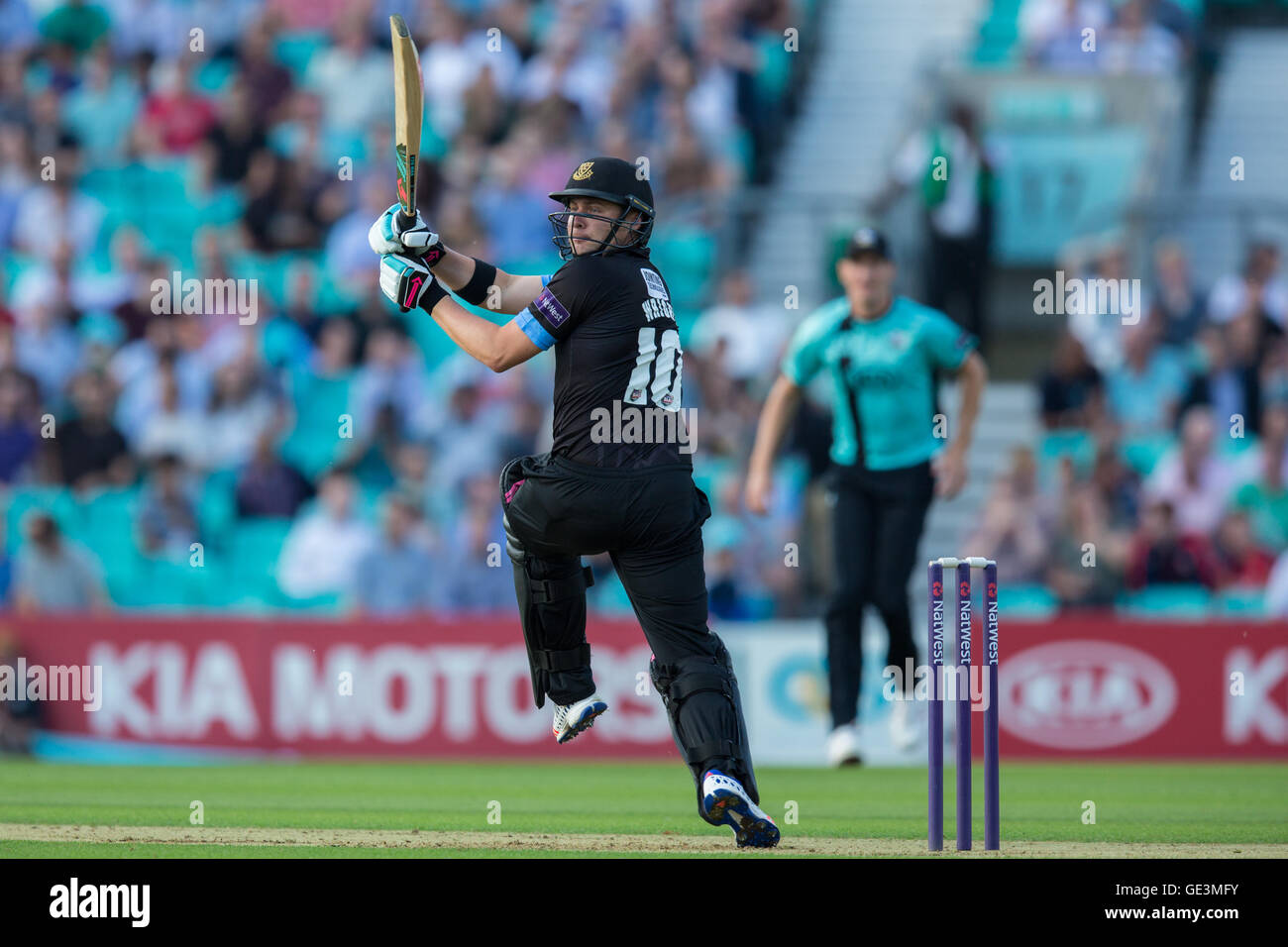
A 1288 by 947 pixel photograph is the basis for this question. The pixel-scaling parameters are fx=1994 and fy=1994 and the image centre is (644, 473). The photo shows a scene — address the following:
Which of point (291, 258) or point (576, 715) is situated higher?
point (291, 258)

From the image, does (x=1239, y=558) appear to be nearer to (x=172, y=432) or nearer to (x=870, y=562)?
(x=870, y=562)

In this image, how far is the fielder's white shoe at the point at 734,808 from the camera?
7.26 meters

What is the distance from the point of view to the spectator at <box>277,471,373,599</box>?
15.7 metres

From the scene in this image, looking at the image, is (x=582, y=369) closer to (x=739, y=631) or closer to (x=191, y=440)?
(x=739, y=631)

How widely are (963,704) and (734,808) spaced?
91cm

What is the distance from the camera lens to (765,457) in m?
11.3

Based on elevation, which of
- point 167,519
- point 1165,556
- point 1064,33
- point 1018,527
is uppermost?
point 1064,33

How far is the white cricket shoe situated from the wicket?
4097 millimetres

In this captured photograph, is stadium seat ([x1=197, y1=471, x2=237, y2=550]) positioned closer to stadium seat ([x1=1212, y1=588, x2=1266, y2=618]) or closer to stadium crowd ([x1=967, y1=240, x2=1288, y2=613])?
stadium crowd ([x1=967, y1=240, x2=1288, y2=613])

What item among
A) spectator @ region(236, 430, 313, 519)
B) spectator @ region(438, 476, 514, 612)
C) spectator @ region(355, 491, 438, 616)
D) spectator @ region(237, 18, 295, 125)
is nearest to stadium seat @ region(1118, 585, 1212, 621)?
spectator @ region(438, 476, 514, 612)

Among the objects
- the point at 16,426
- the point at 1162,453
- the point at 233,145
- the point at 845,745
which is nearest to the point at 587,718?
the point at 845,745

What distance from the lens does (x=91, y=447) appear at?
1669 centimetres

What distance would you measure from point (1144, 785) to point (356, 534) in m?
6.95

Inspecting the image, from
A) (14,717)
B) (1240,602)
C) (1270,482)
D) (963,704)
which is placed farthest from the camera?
(1270,482)
